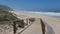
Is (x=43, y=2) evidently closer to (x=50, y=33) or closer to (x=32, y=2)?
(x=32, y=2)

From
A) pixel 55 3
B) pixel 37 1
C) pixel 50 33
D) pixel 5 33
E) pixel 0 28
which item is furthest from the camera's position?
pixel 37 1

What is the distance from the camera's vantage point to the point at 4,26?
945 centimetres

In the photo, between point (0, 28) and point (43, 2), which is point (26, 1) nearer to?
point (43, 2)

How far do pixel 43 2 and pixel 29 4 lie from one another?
8.84 metres

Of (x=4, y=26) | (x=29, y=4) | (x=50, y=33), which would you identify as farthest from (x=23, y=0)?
(x=50, y=33)

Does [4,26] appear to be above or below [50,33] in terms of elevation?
below

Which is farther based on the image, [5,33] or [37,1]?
[37,1]

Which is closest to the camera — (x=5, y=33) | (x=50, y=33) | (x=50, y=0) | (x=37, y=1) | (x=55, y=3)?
(x=50, y=33)

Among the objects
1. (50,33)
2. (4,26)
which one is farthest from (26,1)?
(50,33)

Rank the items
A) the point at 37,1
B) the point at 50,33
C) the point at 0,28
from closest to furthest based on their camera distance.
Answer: the point at 50,33 → the point at 0,28 → the point at 37,1

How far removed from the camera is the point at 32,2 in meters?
108

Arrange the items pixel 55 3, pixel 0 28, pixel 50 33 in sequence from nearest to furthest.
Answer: pixel 50 33 < pixel 0 28 < pixel 55 3

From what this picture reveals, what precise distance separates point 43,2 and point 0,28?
95.1 metres

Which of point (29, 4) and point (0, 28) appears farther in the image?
point (29, 4)
